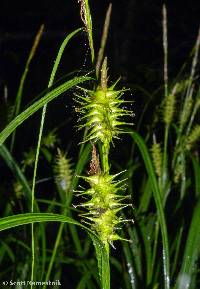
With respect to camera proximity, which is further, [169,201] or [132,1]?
[132,1]

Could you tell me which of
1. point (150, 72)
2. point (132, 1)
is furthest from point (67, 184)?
point (132, 1)

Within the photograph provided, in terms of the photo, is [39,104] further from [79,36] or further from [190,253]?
[79,36]

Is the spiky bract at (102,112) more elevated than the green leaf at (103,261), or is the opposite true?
the spiky bract at (102,112)

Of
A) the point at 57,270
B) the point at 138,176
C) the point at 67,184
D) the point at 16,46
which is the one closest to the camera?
the point at 67,184

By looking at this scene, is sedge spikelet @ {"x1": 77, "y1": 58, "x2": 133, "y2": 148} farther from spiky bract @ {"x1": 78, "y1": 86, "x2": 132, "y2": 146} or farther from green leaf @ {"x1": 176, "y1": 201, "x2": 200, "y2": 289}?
green leaf @ {"x1": 176, "y1": 201, "x2": 200, "y2": 289}

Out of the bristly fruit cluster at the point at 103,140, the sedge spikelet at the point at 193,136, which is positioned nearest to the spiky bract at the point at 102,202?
the bristly fruit cluster at the point at 103,140

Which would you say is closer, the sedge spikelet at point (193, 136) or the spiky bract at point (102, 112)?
the spiky bract at point (102, 112)

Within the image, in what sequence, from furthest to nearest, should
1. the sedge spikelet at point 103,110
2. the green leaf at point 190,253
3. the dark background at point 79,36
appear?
the dark background at point 79,36, the green leaf at point 190,253, the sedge spikelet at point 103,110

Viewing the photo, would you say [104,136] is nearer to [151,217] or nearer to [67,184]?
[67,184]

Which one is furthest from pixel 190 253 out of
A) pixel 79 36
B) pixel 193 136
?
pixel 79 36

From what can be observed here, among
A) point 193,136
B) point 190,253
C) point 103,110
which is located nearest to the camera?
point 103,110

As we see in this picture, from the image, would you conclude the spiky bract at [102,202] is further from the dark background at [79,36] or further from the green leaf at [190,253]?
the dark background at [79,36]
